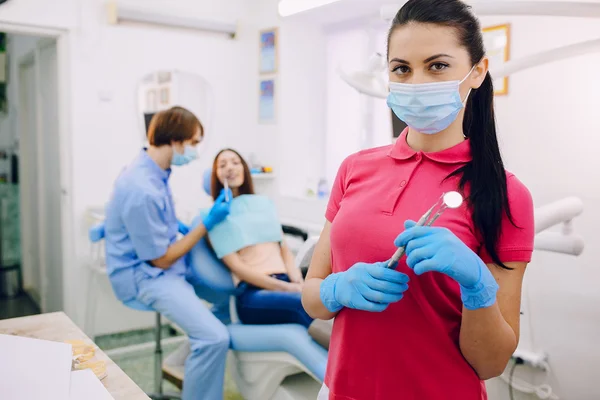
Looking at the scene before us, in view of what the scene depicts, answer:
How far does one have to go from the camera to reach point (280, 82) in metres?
3.89

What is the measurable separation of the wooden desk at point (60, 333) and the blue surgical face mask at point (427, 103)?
0.76 m

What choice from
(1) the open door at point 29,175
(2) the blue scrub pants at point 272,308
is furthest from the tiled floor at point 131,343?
(2) the blue scrub pants at point 272,308

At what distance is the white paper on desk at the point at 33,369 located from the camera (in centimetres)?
99

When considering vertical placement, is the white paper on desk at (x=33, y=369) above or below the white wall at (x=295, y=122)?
below

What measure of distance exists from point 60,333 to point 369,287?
92cm

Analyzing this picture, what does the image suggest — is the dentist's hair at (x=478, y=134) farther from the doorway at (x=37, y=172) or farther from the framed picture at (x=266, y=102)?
the doorway at (x=37, y=172)

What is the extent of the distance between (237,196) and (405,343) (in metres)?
1.89

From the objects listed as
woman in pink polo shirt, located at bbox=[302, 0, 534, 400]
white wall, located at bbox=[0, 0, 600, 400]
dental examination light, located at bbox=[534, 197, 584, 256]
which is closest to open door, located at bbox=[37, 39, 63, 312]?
white wall, located at bbox=[0, 0, 600, 400]

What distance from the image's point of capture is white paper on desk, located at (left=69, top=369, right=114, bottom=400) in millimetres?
1030

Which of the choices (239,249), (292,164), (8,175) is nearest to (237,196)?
(239,249)

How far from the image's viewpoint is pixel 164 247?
2.50 meters

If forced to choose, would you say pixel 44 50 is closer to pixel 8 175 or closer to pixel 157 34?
pixel 157 34

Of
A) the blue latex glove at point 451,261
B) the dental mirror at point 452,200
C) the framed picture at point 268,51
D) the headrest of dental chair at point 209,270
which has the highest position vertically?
the framed picture at point 268,51

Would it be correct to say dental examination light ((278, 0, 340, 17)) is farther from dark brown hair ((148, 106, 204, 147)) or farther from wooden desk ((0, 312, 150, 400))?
wooden desk ((0, 312, 150, 400))
